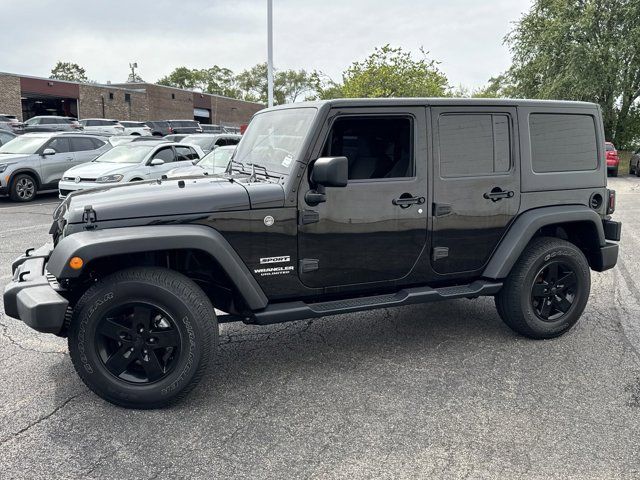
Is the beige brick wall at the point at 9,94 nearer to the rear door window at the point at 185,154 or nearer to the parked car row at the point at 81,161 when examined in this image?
the parked car row at the point at 81,161

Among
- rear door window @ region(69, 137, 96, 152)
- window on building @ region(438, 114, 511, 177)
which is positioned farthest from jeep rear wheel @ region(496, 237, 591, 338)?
rear door window @ region(69, 137, 96, 152)

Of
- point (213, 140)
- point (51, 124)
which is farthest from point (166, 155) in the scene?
point (51, 124)

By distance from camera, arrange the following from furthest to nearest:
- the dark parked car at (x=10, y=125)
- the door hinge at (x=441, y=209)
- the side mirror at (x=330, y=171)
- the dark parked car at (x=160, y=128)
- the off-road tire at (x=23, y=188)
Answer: the dark parked car at (x=160, y=128) → the dark parked car at (x=10, y=125) → the off-road tire at (x=23, y=188) → the door hinge at (x=441, y=209) → the side mirror at (x=330, y=171)

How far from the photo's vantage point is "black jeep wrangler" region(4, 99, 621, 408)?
3396 millimetres

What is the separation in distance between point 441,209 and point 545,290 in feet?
3.99

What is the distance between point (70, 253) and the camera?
3.19m

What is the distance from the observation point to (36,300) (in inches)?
129

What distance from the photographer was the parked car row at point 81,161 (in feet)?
40.7

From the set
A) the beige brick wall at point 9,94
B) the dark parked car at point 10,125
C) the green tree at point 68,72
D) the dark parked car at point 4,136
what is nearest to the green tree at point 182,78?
the green tree at point 68,72

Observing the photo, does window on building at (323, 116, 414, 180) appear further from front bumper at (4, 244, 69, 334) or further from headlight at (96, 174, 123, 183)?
headlight at (96, 174, 123, 183)

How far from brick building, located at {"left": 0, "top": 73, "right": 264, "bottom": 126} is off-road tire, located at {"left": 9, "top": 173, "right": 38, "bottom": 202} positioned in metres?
31.8

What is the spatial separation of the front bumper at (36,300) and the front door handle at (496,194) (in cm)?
298

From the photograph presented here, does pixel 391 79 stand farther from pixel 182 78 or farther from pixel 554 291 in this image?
pixel 182 78

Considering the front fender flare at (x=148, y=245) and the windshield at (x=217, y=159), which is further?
the windshield at (x=217, y=159)
